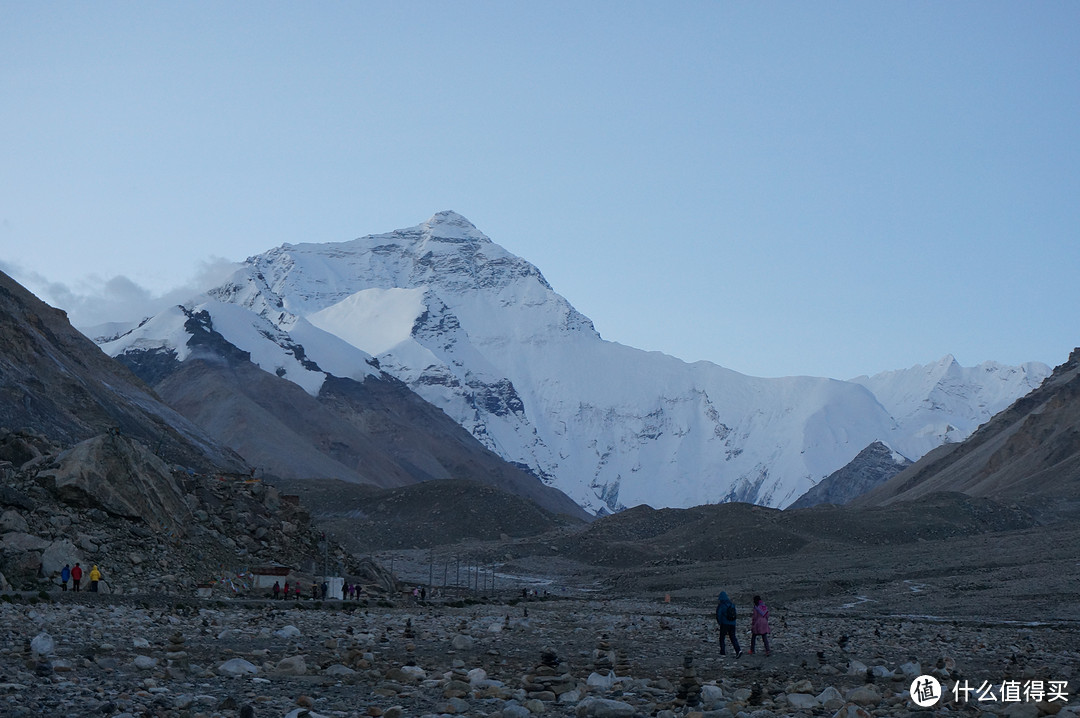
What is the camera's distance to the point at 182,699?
10.5m

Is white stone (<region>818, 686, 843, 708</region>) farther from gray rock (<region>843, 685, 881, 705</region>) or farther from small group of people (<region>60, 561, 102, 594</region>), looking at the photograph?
small group of people (<region>60, 561, 102, 594</region>)

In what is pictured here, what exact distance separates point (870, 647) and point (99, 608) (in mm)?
14159

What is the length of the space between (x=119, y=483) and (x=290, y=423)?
131 m

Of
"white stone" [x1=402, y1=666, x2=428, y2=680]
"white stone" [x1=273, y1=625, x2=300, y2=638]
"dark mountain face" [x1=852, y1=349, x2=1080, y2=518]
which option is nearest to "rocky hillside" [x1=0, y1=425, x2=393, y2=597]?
"white stone" [x1=273, y1=625, x2=300, y2=638]

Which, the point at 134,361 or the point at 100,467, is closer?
the point at 100,467

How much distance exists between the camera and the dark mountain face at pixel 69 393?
Answer: 6650cm

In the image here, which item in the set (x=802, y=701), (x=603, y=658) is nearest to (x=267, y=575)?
(x=603, y=658)

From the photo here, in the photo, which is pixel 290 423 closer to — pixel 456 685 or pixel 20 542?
pixel 20 542

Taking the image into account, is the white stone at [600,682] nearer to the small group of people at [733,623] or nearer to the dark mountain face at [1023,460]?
the small group of people at [733,623]

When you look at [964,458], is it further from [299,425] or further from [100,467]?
[100,467]

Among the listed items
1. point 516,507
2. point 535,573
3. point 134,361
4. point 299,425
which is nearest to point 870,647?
point 535,573

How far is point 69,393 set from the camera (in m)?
76.8

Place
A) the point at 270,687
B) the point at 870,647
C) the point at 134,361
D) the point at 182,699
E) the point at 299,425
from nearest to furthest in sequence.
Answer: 1. the point at 182,699
2. the point at 270,687
3. the point at 870,647
4. the point at 299,425
5. the point at 134,361

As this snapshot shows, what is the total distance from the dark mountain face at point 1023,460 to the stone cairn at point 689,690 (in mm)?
85371
